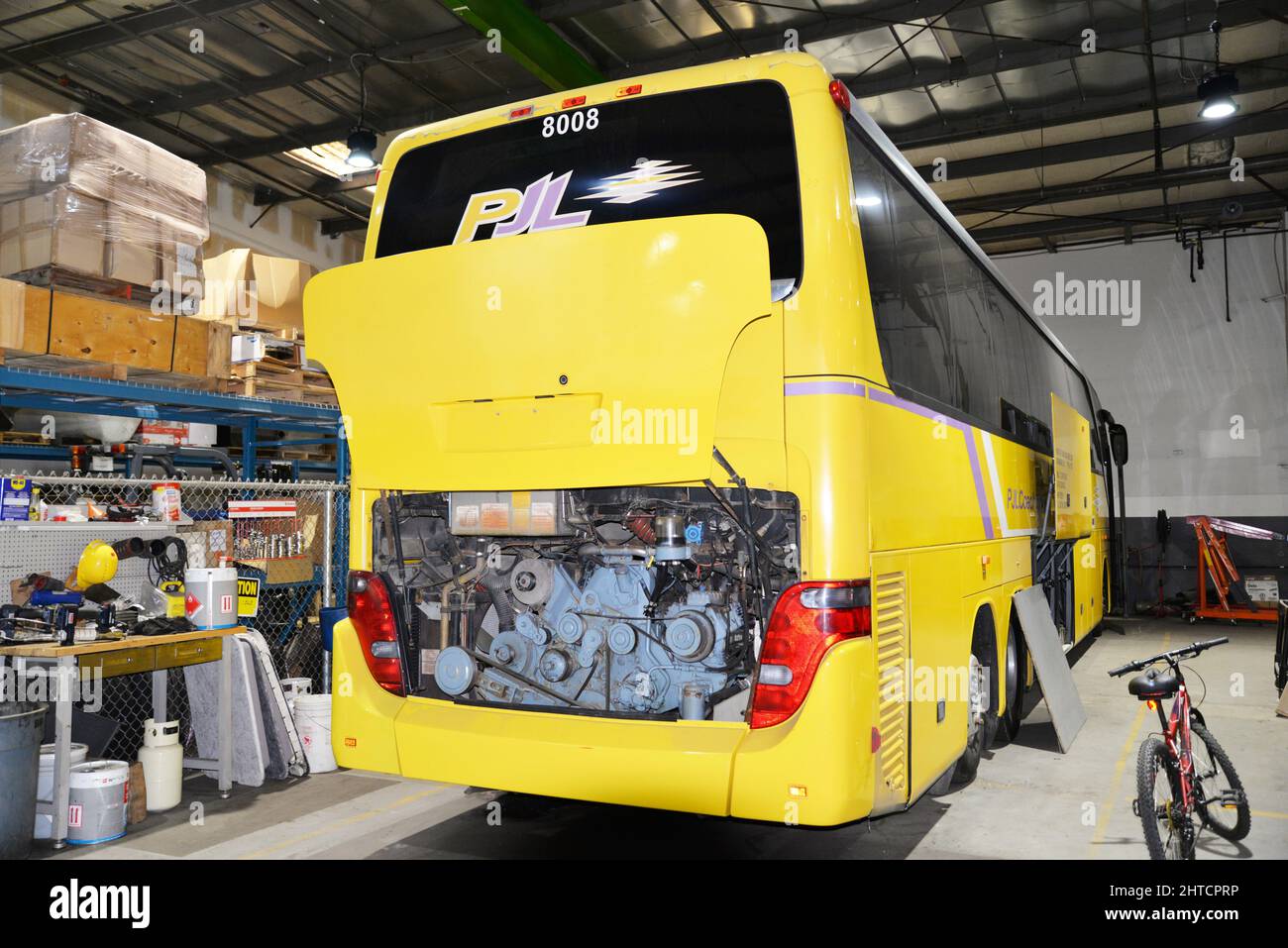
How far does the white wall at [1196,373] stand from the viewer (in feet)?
53.5

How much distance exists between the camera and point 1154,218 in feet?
53.3

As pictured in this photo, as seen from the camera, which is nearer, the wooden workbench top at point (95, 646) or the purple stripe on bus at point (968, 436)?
the purple stripe on bus at point (968, 436)

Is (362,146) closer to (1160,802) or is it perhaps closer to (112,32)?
(112,32)

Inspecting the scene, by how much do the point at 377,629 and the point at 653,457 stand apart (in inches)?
65.8

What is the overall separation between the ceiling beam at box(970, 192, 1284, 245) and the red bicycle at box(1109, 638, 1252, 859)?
38.4 ft

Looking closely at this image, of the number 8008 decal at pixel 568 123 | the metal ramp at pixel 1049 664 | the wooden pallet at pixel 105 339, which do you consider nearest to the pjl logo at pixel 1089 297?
the metal ramp at pixel 1049 664

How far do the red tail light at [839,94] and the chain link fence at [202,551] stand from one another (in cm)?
480

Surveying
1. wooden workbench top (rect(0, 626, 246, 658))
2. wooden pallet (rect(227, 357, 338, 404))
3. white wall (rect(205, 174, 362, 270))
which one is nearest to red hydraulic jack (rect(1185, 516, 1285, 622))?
wooden pallet (rect(227, 357, 338, 404))

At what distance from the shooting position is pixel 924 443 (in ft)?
14.3

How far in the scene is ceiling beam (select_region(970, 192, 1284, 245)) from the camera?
49.9ft

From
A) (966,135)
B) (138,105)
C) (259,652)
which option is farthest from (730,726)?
(138,105)

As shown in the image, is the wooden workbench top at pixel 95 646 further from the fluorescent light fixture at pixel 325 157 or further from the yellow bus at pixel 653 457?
the fluorescent light fixture at pixel 325 157

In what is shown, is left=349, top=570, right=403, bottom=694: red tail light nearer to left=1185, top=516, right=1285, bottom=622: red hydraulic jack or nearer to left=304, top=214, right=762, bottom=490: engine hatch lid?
left=304, top=214, right=762, bottom=490: engine hatch lid

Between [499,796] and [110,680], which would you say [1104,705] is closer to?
[499,796]
